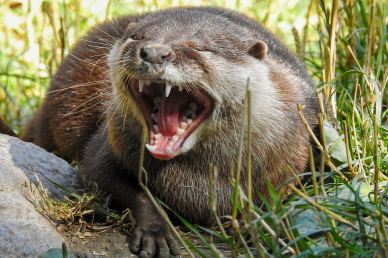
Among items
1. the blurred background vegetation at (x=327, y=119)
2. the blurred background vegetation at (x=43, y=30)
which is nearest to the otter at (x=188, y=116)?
the blurred background vegetation at (x=327, y=119)

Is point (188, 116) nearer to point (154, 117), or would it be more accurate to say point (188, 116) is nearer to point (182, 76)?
point (154, 117)

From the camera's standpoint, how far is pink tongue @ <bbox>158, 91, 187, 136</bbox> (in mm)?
3105

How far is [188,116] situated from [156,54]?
350 mm

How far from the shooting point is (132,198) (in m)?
3.38

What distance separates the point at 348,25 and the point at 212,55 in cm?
169

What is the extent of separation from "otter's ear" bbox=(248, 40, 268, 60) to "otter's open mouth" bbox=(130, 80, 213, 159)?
335 millimetres

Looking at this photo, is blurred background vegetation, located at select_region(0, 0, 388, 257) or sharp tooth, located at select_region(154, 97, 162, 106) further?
sharp tooth, located at select_region(154, 97, 162, 106)

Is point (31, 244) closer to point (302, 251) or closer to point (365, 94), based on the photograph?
point (302, 251)

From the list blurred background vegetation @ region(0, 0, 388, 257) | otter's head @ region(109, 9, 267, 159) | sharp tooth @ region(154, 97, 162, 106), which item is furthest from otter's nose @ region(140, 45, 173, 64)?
Answer: blurred background vegetation @ region(0, 0, 388, 257)

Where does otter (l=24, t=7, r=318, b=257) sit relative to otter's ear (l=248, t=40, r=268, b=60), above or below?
below

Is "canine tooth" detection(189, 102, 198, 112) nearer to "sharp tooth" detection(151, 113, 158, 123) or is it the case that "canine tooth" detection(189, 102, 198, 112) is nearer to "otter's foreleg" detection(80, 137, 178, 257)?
"sharp tooth" detection(151, 113, 158, 123)

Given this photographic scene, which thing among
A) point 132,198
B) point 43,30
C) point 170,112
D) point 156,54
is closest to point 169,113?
point 170,112

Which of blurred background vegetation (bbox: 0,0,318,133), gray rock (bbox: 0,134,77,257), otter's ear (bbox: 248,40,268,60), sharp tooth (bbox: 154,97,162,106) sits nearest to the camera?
gray rock (bbox: 0,134,77,257)

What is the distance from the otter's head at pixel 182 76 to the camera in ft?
9.70
